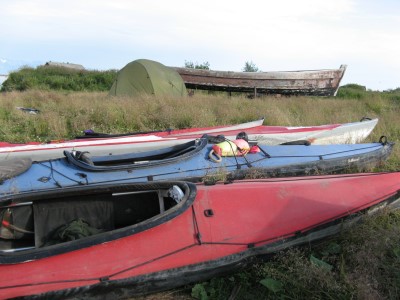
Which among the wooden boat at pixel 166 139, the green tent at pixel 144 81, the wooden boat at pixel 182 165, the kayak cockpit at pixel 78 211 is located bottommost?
A: the kayak cockpit at pixel 78 211

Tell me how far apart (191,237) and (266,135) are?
3882 mm

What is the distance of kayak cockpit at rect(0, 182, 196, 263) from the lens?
3561 mm

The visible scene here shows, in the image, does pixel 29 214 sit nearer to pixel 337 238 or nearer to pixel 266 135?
pixel 337 238

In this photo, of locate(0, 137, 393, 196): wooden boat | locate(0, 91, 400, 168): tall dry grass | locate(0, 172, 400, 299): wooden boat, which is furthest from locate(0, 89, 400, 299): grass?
locate(0, 137, 393, 196): wooden boat

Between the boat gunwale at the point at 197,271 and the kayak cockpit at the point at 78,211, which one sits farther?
the kayak cockpit at the point at 78,211

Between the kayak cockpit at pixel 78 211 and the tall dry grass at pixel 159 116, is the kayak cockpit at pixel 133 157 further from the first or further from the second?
the tall dry grass at pixel 159 116

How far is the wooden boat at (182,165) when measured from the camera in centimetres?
458

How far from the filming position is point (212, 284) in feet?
10.8

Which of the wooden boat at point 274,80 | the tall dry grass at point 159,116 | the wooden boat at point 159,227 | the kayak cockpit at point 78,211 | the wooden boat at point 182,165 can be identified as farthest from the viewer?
the wooden boat at point 274,80

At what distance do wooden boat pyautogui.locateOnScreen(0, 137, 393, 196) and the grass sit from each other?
31.8 inches

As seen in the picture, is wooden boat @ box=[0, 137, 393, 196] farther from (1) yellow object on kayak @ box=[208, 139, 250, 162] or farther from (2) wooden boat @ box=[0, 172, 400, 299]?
(2) wooden boat @ box=[0, 172, 400, 299]

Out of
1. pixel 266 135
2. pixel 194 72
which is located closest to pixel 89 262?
pixel 266 135

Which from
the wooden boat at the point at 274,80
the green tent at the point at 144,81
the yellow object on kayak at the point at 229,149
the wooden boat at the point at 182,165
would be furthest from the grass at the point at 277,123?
the wooden boat at the point at 274,80

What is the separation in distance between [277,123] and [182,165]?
177 inches
